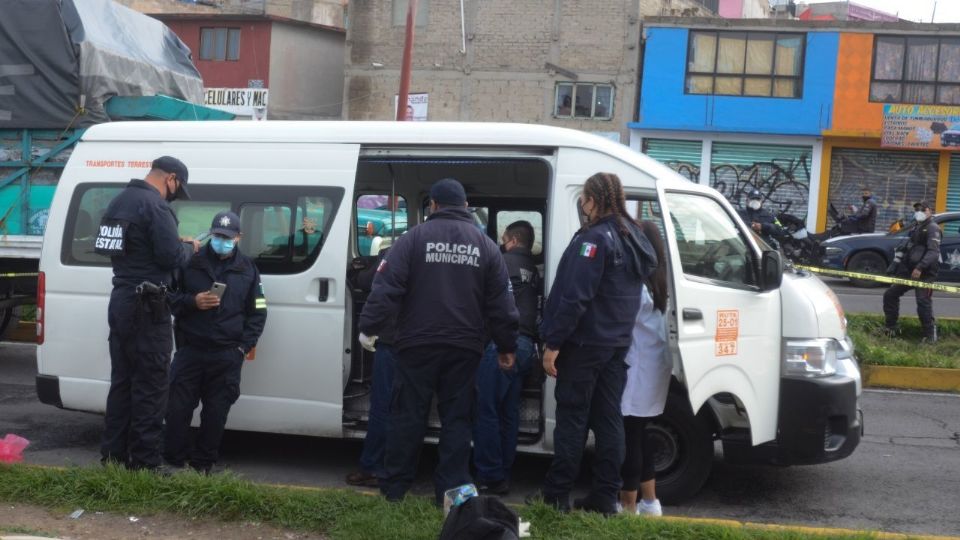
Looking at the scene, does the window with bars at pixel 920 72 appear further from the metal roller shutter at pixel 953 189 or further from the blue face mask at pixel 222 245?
the blue face mask at pixel 222 245

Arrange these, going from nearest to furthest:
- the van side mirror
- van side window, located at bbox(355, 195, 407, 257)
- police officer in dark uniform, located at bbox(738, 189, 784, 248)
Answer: the van side mirror → van side window, located at bbox(355, 195, 407, 257) → police officer in dark uniform, located at bbox(738, 189, 784, 248)

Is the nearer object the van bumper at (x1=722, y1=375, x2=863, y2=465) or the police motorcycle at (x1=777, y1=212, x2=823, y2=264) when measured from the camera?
the van bumper at (x1=722, y1=375, x2=863, y2=465)

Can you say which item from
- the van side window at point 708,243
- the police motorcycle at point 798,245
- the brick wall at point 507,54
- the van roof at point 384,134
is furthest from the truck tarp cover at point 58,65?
the brick wall at point 507,54

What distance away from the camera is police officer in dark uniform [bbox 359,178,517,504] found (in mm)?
5324

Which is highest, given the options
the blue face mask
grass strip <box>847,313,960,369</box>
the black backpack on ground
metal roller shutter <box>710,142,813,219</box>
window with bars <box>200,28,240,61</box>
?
window with bars <box>200,28,240,61</box>

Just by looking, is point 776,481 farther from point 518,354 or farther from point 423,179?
point 423,179

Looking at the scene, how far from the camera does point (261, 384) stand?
6746mm

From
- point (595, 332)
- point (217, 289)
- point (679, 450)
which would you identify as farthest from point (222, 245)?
point (679, 450)

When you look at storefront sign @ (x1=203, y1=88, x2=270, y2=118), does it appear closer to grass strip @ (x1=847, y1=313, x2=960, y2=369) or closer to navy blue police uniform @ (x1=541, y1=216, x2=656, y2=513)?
grass strip @ (x1=847, y1=313, x2=960, y2=369)

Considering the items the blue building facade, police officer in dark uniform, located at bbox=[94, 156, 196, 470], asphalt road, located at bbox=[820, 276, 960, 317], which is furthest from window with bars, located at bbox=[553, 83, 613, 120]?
police officer in dark uniform, located at bbox=[94, 156, 196, 470]

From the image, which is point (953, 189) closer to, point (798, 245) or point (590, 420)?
point (798, 245)

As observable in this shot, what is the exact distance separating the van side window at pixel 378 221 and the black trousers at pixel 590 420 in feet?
7.55

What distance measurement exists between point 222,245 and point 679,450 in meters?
3.02

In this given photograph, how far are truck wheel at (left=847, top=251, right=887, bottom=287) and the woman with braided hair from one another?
15.3m
